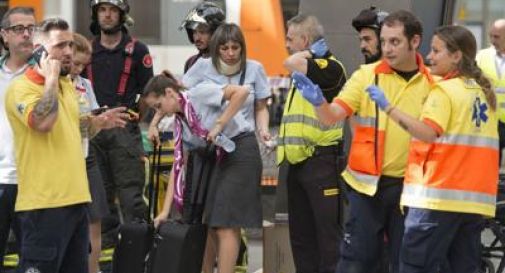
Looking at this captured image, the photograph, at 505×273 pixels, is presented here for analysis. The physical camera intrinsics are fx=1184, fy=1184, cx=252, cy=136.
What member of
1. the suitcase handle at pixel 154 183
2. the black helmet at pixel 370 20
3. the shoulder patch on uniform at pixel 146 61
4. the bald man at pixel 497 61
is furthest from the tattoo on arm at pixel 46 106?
the bald man at pixel 497 61

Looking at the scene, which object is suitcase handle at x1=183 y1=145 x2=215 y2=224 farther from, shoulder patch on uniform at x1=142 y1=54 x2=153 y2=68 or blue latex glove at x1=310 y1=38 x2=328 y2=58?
shoulder patch on uniform at x1=142 y1=54 x2=153 y2=68

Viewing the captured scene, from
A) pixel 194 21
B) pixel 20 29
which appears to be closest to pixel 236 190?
pixel 194 21

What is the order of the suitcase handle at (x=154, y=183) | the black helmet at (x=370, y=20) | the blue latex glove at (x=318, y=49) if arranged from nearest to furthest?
the black helmet at (x=370, y=20)
the blue latex glove at (x=318, y=49)
the suitcase handle at (x=154, y=183)

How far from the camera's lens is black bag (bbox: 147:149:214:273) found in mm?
7816

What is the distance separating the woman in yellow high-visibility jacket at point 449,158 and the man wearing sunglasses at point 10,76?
7.59 feet

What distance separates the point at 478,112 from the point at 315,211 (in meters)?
1.82

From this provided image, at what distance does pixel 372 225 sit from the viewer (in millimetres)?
6727

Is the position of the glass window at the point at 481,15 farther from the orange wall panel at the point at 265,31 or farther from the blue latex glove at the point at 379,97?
the blue latex glove at the point at 379,97

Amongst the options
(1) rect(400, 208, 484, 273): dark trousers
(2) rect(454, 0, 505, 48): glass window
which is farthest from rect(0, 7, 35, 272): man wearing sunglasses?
(2) rect(454, 0, 505, 48): glass window

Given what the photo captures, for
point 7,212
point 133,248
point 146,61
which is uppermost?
point 146,61

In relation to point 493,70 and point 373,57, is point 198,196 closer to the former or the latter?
point 373,57

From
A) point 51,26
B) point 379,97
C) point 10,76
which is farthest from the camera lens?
point 10,76

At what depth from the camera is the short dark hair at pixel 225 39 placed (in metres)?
8.00

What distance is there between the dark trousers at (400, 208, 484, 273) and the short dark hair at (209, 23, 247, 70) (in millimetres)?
2128
